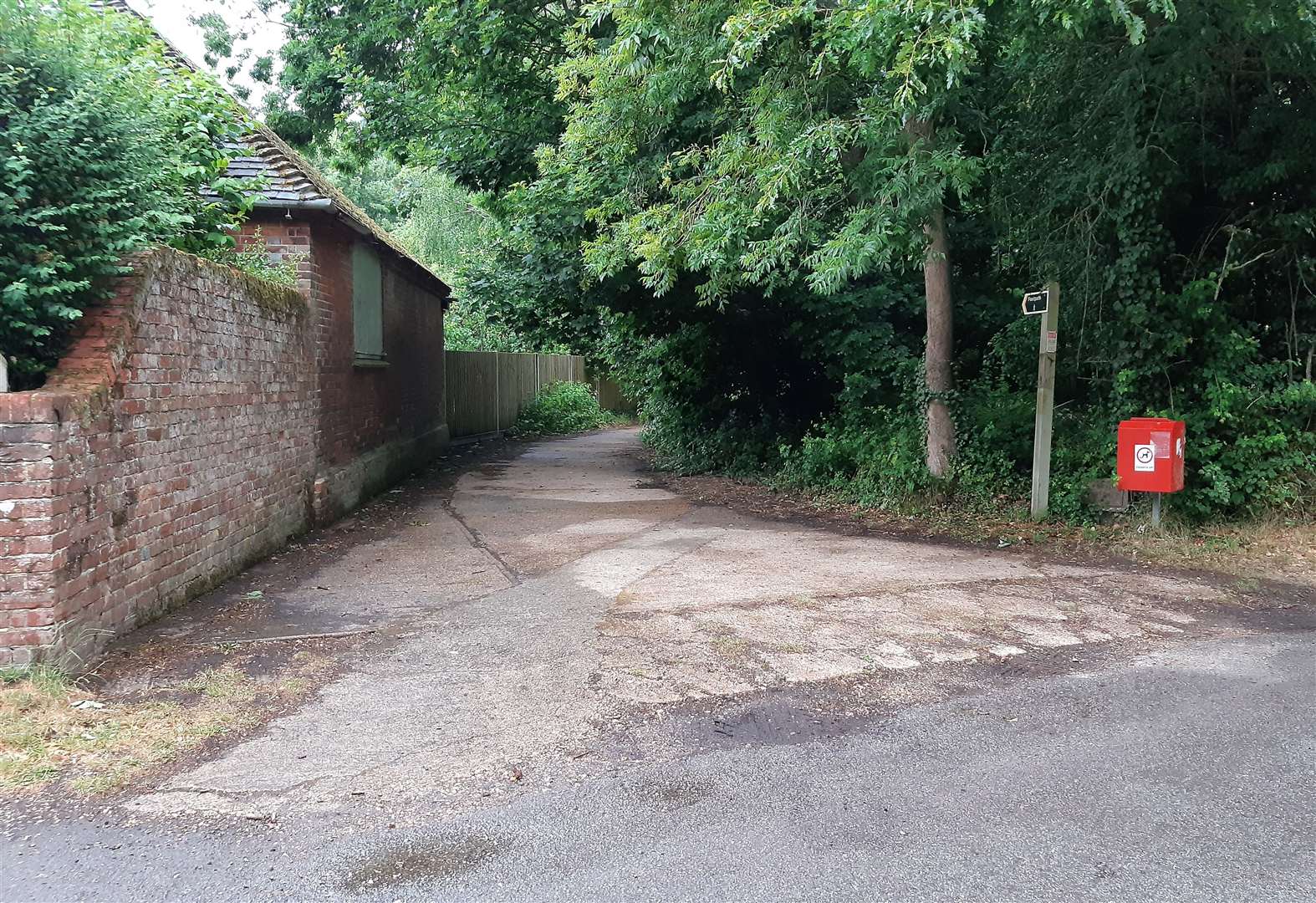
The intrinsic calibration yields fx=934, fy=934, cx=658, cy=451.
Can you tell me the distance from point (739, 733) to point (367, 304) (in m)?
9.40

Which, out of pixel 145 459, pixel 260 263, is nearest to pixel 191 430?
pixel 145 459

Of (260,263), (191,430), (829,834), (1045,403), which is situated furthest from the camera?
(1045,403)

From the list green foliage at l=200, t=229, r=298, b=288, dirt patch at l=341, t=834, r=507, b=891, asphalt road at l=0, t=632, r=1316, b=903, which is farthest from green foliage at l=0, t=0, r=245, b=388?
dirt patch at l=341, t=834, r=507, b=891

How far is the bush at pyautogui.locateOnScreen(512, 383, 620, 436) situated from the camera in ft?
81.5

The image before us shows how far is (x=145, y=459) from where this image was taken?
229 inches

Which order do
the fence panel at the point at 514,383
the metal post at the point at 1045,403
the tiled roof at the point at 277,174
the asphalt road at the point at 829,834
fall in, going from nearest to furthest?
the asphalt road at the point at 829,834, the metal post at the point at 1045,403, the tiled roof at the point at 277,174, the fence panel at the point at 514,383

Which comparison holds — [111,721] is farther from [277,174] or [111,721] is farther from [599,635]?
[277,174]

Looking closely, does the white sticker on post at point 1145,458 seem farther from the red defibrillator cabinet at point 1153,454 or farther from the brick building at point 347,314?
the brick building at point 347,314

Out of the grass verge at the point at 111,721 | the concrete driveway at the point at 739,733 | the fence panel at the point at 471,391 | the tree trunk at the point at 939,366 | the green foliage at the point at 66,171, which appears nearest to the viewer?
the concrete driveway at the point at 739,733

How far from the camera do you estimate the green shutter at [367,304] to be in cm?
1145

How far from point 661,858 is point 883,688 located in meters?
2.05

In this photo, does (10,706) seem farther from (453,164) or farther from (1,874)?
(453,164)

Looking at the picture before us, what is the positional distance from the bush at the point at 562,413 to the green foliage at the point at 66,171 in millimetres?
18005

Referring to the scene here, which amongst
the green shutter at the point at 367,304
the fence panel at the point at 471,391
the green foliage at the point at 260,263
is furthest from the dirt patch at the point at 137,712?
the fence panel at the point at 471,391
